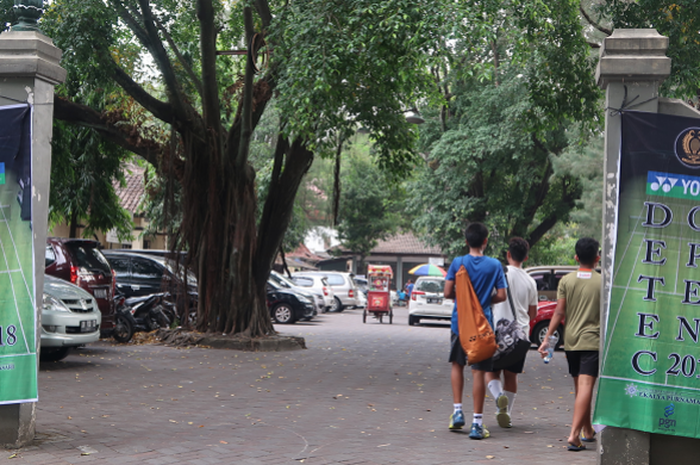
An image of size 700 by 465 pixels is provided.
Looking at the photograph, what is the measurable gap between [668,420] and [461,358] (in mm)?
1911

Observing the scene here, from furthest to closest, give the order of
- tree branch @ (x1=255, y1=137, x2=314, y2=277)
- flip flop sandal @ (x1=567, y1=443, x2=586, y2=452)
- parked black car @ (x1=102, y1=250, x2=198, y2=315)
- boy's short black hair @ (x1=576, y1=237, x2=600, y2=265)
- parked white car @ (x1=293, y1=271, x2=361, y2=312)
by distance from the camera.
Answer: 1. parked white car @ (x1=293, y1=271, x2=361, y2=312)
2. parked black car @ (x1=102, y1=250, x2=198, y2=315)
3. tree branch @ (x1=255, y1=137, x2=314, y2=277)
4. boy's short black hair @ (x1=576, y1=237, x2=600, y2=265)
5. flip flop sandal @ (x1=567, y1=443, x2=586, y2=452)

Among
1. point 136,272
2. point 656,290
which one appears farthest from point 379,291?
point 656,290

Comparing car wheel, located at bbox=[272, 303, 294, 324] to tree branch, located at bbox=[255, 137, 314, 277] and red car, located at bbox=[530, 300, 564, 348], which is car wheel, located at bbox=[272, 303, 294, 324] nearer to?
tree branch, located at bbox=[255, 137, 314, 277]

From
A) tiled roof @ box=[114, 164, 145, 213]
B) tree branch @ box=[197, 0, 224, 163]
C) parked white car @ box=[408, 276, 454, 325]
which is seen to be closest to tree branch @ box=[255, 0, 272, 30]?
tree branch @ box=[197, 0, 224, 163]

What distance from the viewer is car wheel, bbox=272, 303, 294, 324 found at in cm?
2345

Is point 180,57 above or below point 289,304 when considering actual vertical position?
above

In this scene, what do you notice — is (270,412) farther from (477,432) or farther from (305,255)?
Answer: (305,255)

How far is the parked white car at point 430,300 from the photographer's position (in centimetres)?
2467

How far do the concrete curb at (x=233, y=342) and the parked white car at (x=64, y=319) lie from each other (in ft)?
9.99

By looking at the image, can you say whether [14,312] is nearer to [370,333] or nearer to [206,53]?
[206,53]

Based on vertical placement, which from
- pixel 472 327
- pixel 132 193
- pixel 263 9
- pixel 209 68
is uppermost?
pixel 263 9

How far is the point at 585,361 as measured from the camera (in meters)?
6.12

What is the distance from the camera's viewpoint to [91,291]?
12.9m

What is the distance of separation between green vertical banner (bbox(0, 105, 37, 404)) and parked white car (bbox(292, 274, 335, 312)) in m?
24.4
